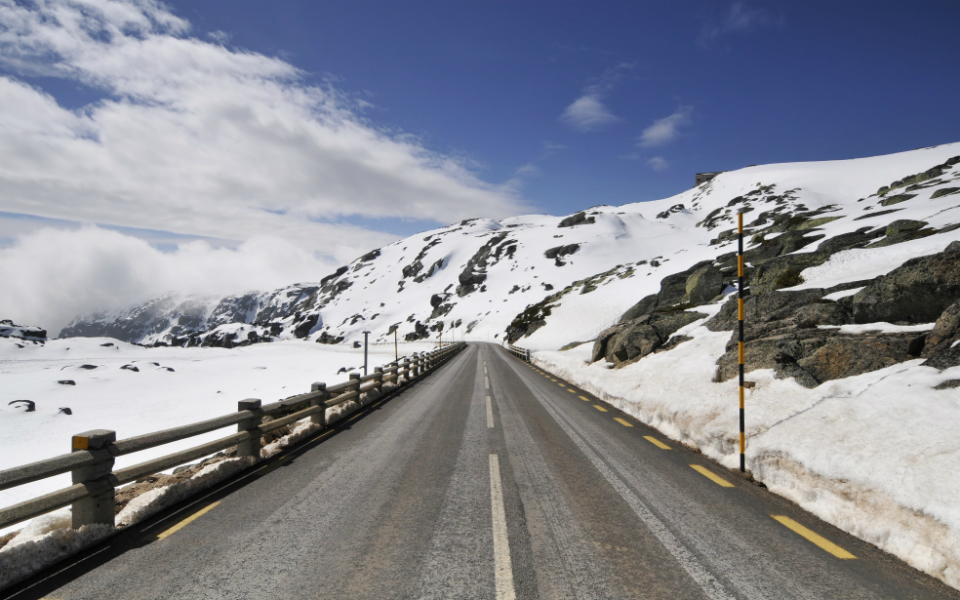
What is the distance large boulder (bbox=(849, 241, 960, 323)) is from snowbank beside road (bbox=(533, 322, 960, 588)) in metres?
2.98

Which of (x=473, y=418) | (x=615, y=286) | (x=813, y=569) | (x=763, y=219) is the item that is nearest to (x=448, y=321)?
(x=615, y=286)

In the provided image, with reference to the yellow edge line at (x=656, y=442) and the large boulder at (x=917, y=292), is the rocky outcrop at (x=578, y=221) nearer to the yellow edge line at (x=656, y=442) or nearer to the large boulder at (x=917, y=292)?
the large boulder at (x=917, y=292)

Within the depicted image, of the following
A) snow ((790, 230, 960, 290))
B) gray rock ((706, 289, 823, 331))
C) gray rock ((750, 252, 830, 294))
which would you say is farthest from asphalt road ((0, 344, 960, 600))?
gray rock ((750, 252, 830, 294))

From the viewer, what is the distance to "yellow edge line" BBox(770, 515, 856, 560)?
383 centimetres

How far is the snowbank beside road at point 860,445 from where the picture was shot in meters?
3.82

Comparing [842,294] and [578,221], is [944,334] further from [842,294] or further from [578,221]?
[578,221]

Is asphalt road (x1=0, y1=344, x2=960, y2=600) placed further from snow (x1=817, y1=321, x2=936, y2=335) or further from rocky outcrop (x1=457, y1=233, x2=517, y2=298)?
rocky outcrop (x1=457, y1=233, x2=517, y2=298)

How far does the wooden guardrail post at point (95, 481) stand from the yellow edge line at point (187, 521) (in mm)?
610

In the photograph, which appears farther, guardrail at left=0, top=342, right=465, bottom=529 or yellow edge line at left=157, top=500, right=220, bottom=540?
yellow edge line at left=157, top=500, right=220, bottom=540

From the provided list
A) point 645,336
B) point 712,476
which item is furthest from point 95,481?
point 645,336

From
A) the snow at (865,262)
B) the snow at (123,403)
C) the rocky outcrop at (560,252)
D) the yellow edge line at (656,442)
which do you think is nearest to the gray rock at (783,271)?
the snow at (865,262)

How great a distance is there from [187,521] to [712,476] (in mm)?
6490

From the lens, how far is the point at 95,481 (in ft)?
14.0

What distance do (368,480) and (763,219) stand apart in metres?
118
